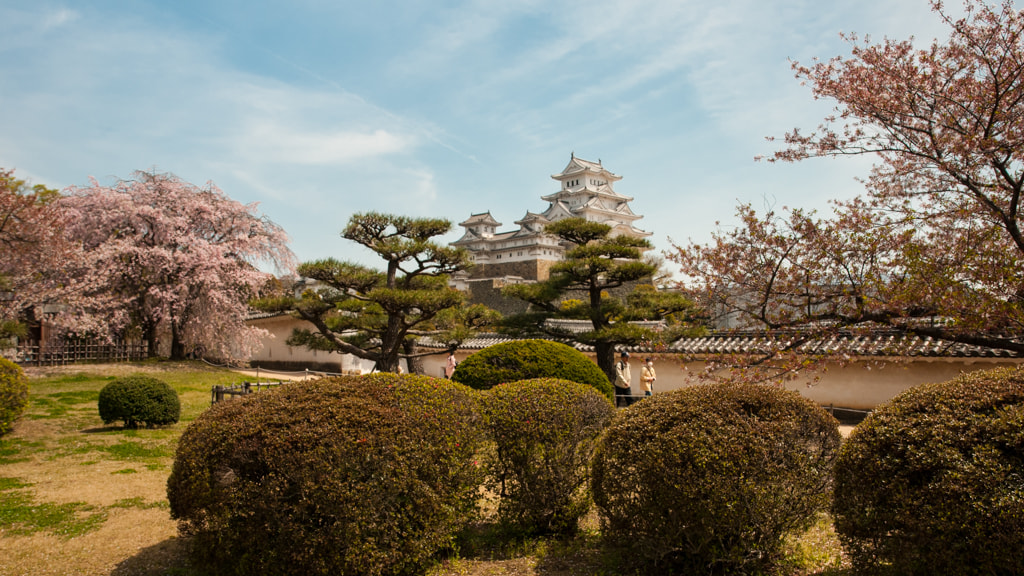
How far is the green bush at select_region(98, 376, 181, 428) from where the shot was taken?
378 inches

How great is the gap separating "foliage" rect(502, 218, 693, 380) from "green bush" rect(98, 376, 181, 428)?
6.46 metres

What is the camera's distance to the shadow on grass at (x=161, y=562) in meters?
4.18

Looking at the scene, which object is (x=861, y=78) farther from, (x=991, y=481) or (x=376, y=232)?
(x=376, y=232)

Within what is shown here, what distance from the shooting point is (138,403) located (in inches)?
382

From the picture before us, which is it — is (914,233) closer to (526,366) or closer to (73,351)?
(526,366)

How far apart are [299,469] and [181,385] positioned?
1354 cm

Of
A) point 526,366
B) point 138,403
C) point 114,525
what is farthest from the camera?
point 138,403

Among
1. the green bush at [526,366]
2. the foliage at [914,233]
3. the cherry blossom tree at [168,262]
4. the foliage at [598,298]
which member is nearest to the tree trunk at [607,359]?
the foliage at [598,298]

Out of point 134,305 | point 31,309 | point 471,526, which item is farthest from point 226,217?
point 471,526

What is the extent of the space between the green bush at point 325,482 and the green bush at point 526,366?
4.22m

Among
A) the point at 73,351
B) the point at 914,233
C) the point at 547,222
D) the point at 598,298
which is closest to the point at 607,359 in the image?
the point at 598,298

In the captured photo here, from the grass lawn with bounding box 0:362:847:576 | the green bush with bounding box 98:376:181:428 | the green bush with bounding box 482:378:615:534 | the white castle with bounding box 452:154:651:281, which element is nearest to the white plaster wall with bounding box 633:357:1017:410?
the green bush with bounding box 482:378:615:534

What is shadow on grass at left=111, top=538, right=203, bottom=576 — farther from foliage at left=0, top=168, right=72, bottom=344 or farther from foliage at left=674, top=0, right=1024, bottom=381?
foliage at left=0, top=168, right=72, bottom=344

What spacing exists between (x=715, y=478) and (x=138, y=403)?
9489mm
